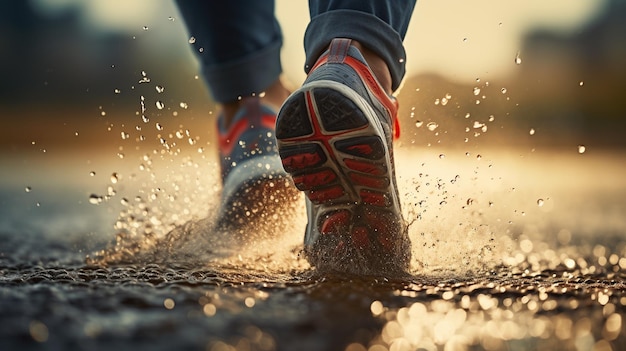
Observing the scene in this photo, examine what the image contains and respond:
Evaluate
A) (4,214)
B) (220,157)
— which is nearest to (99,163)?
(4,214)

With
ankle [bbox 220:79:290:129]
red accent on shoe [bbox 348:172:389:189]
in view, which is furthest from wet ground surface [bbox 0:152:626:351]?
ankle [bbox 220:79:290:129]

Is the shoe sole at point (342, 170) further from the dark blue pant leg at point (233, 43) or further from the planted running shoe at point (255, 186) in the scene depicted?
the dark blue pant leg at point (233, 43)

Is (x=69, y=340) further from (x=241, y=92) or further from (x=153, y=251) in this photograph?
(x=241, y=92)

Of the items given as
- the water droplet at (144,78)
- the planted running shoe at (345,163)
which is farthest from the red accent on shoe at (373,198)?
the water droplet at (144,78)

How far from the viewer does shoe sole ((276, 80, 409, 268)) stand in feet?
3.70

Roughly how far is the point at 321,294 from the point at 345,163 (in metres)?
0.25

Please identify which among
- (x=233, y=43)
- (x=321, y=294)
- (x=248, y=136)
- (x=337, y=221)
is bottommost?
(x=321, y=294)

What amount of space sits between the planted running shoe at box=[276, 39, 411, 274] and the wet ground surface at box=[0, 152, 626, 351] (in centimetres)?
7

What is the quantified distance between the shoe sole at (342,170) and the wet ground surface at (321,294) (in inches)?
2.9

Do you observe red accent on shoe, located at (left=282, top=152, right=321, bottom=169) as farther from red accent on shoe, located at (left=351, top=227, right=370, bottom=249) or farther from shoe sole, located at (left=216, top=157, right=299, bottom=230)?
shoe sole, located at (left=216, top=157, right=299, bottom=230)

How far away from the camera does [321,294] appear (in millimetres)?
979

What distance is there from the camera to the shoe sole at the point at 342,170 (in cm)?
113

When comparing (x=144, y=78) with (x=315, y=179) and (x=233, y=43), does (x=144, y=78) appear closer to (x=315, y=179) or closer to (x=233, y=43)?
(x=233, y=43)

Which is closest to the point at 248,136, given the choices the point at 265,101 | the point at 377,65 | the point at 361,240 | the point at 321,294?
the point at 265,101
